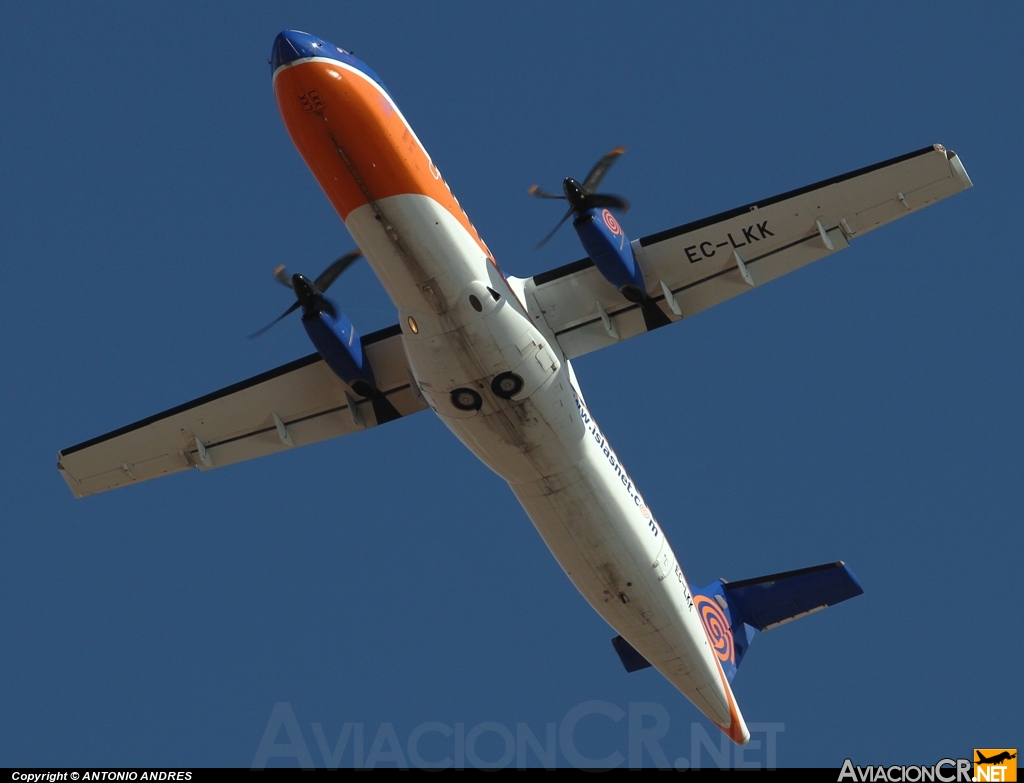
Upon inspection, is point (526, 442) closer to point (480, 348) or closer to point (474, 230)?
point (480, 348)

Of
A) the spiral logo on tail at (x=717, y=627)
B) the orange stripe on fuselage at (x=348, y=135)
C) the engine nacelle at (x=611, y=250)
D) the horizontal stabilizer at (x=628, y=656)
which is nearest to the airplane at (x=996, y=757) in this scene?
the spiral logo on tail at (x=717, y=627)

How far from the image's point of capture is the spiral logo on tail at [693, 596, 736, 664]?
24.5 metres

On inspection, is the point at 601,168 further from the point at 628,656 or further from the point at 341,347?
the point at 628,656

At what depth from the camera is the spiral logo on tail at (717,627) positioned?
963 inches

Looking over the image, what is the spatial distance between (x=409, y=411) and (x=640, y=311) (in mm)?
4390

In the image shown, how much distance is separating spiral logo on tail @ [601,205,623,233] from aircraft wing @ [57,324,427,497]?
4343 millimetres

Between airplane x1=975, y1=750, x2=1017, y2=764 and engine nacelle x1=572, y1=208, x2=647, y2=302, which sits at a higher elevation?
engine nacelle x1=572, y1=208, x2=647, y2=302

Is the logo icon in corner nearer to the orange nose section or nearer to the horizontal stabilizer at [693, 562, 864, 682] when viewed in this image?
the horizontal stabilizer at [693, 562, 864, 682]

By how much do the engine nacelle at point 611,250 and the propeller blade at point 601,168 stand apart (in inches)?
17.6

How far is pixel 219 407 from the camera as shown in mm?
23031

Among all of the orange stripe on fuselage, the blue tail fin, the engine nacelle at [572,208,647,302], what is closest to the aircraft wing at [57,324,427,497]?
the engine nacelle at [572,208,647,302]

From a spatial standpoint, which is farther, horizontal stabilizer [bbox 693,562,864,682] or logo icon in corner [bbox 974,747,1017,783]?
horizontal stabilizer [bbox 693,562,864,682]

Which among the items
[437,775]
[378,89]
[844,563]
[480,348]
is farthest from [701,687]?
[378,89]

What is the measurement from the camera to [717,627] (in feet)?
82.3
